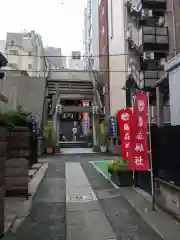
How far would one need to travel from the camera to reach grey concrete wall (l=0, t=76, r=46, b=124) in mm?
32662

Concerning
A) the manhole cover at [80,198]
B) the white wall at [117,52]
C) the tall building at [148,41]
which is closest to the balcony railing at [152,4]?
the tall building at [148,41]

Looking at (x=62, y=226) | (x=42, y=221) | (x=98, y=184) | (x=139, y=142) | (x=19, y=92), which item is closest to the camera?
(x=62, y=226)

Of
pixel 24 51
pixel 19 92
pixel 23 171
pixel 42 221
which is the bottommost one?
pixel 42 221

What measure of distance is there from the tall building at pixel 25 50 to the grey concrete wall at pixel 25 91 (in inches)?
643

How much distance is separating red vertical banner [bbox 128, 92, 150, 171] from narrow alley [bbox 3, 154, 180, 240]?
1.08 metres

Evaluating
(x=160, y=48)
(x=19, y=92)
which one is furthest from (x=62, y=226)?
(x=19, y=92)

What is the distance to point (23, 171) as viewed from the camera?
793cm

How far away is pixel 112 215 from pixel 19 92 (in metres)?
28.8

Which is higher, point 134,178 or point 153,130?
point 153,130

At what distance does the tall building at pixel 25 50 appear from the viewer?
49.9m

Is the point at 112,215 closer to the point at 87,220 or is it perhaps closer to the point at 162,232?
the point at 87,220

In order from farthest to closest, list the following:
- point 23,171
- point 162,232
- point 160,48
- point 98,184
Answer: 1. point 160,48
2. point 98,184
3. point 23,171
4. point 162,232

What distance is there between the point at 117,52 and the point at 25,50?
26631 mm

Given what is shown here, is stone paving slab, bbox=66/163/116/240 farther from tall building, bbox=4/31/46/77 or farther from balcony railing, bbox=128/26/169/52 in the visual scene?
tall building, bbox=4/31/46/77
